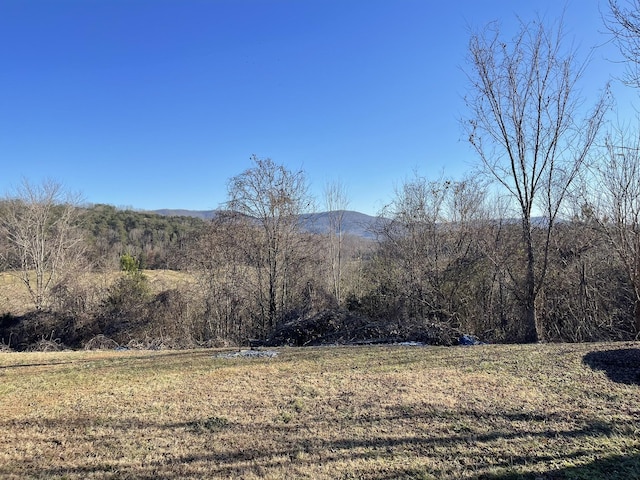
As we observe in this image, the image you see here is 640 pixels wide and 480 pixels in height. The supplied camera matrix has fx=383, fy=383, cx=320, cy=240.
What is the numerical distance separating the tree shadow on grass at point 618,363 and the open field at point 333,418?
0.03 m

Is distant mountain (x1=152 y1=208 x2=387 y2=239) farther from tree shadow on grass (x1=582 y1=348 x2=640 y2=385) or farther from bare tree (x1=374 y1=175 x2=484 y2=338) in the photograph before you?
tree shadow on grass (x1=582 y1=348 x2=640 y2=385)

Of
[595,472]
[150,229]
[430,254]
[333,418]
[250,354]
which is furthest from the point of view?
[150,229]

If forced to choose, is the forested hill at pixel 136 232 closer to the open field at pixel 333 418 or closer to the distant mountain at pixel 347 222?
the distant mountain at pixel 347 222

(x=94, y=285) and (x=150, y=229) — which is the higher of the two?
(x=150, y=229)

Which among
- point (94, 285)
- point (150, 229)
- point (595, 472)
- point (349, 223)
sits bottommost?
point (595, 472)

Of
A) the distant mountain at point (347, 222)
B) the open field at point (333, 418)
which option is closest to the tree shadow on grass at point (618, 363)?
the open field at point (333, 418)

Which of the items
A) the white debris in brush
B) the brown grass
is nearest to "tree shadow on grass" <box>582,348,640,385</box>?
the white debris in brush

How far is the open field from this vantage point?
116 inches

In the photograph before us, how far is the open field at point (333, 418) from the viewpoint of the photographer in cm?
295

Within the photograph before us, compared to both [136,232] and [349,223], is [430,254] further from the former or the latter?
[136,232]

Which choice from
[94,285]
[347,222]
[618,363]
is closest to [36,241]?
[94,285]

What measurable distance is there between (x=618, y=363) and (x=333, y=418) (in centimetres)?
463

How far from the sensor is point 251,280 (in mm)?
14500

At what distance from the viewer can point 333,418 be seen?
151 inches
